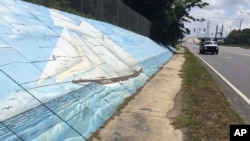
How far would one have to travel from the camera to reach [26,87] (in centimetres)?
557

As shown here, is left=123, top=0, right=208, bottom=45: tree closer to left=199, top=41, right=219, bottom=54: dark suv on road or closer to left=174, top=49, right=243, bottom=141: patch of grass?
left=199, top=41, right=219, bottom=54: dark suv on road

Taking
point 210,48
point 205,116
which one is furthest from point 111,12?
point 210,48

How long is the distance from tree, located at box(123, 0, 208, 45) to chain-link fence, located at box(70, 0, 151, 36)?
342 inches

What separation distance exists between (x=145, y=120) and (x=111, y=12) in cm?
1596

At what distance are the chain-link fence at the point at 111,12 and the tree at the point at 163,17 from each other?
28.5 feet

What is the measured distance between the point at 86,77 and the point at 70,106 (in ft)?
6.31

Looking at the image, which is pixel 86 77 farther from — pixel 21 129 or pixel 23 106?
pixel 21 129

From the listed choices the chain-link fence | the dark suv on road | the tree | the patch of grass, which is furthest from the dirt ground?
the dark suv on road

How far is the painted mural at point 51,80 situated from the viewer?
5.01m

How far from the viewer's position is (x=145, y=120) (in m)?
6.97

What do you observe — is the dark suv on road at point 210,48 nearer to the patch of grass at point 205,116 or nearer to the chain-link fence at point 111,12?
the chain-link fence at point 111,12

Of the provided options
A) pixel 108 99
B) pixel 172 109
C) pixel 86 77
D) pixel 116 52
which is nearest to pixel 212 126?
pixel 172 109

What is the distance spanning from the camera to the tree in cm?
4104

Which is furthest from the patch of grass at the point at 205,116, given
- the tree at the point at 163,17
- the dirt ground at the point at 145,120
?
the tree at the point at 163,17
